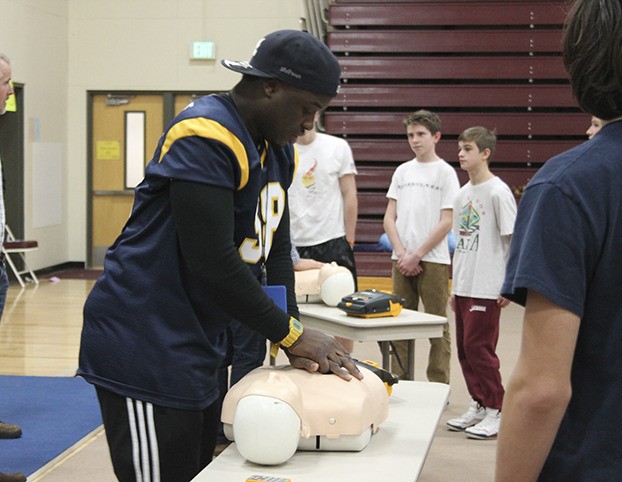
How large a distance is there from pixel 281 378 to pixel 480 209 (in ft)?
9.43

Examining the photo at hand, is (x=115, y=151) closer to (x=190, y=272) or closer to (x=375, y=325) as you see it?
(x=375, y=325)

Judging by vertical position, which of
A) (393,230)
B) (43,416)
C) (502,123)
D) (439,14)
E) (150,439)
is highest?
(439,14)

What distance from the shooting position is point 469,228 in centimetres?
456

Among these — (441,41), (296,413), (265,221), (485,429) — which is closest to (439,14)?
(441,41)

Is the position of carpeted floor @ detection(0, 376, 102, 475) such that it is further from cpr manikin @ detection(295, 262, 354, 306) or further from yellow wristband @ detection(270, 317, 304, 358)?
yellow wristband @ detection(270, 317, 304, 358)

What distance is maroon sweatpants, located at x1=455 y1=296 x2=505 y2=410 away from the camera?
4.43m

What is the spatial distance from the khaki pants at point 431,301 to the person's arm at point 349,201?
343mm

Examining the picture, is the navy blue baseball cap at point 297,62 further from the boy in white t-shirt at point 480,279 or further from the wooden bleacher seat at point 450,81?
the wooden bleacher seat at point 450,81

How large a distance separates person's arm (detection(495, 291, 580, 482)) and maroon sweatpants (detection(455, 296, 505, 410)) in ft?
11.0

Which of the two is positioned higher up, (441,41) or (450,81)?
(441,41)

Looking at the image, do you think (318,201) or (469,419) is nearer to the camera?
(469,419)

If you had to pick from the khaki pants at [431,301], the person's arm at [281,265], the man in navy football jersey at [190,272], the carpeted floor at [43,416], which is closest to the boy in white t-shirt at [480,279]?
the khaki pants at [431,301]

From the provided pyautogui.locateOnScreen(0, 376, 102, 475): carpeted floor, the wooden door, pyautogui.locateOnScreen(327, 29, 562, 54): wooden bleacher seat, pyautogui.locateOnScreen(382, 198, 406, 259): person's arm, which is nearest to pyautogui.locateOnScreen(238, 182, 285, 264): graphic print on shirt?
pyautogui.locateOnScreen(0, 376, 102, 475): carpeted floor

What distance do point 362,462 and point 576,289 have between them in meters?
0.84
